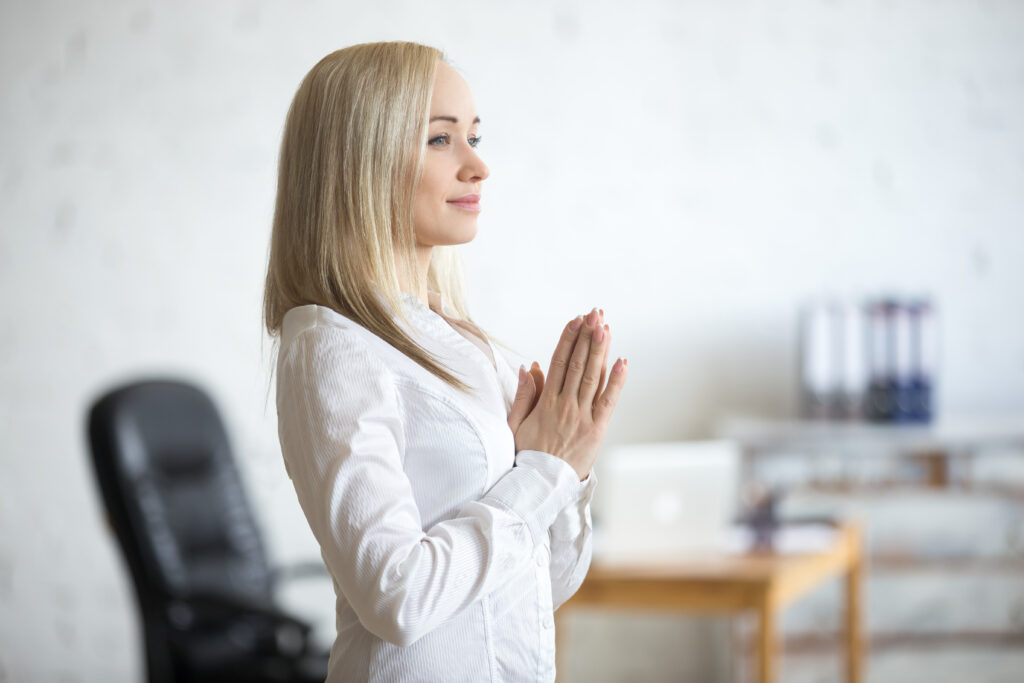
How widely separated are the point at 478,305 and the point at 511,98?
59 cm

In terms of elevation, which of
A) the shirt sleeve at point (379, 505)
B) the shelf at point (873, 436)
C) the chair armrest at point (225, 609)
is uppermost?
the shirt sleeve at point (379, 505)

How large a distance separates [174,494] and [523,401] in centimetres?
149

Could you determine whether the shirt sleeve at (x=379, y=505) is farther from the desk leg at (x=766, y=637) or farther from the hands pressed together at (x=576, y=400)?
the desk leg at (x=766, y=637)

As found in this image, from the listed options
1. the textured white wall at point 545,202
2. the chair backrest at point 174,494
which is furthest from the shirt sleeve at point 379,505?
the textured white wall at point 545,202

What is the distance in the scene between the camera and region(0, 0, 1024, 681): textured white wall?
2.84 metres

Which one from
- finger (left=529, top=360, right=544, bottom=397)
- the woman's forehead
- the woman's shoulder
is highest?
the woman's forehead

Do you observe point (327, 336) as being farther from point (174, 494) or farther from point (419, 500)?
point (174, 494)

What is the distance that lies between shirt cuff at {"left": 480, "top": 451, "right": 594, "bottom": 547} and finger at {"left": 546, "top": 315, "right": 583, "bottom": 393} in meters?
0.07

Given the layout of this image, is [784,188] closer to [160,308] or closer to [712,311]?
[712,311]

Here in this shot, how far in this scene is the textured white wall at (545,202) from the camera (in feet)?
Answer: 9.30

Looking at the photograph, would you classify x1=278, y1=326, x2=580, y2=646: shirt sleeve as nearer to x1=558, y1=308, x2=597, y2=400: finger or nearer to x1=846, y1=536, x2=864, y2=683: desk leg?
x1=558, y1=308, x2=597, y2=400: finger

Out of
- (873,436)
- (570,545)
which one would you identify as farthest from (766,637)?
(570,545)

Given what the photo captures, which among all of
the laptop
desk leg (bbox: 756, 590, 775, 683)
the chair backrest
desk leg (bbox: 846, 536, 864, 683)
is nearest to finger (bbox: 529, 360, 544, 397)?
the laptop

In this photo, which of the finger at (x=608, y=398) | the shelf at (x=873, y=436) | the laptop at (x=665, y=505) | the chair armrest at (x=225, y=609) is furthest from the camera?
the shelf at (x=873, y=436)
